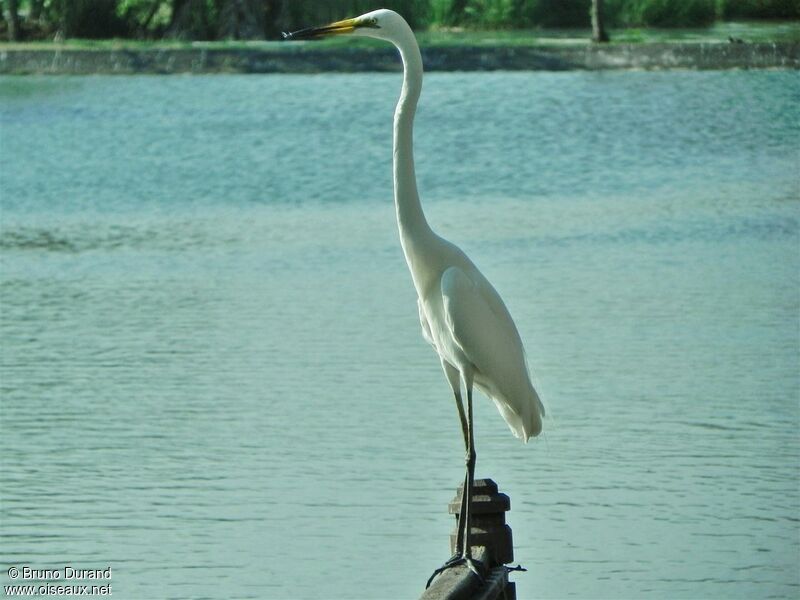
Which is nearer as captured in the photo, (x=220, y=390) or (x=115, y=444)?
(x=115, y=444)

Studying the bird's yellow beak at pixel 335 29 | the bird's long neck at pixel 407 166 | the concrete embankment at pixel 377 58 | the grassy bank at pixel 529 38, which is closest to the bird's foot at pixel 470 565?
the bird's long neck at pixel 407 166

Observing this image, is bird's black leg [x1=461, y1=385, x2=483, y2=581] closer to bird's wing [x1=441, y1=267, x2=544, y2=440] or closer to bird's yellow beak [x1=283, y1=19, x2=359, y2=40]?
bird's wing [x1=441, y1=267, x2=544, y2=440]

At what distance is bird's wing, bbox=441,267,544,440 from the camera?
12.5 feet

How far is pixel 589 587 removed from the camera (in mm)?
4664

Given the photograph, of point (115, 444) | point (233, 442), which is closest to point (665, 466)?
point (233, 442)

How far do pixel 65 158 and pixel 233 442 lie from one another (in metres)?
10.1

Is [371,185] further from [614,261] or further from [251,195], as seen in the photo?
[614,261]

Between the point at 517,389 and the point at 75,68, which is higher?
the point at 517,389

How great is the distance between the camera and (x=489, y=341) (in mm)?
3824

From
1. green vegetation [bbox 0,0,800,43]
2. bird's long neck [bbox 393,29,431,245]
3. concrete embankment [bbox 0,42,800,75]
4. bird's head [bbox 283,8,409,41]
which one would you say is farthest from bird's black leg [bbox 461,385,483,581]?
green vegetation [bbox 0,0,800,43]

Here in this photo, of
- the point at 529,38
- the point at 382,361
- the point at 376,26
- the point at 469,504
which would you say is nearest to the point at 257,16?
the point at 529,38

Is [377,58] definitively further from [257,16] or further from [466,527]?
[466,527]

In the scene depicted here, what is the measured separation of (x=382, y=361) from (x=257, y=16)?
15.8 m

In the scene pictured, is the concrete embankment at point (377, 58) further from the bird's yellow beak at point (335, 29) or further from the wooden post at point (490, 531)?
the wooden post at point (490, 531)
